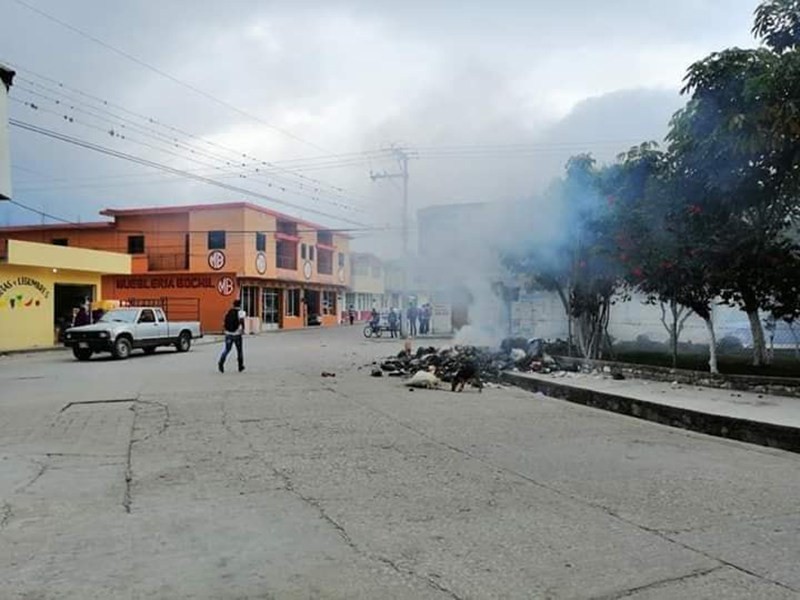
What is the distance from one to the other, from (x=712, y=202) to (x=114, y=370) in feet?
48.7

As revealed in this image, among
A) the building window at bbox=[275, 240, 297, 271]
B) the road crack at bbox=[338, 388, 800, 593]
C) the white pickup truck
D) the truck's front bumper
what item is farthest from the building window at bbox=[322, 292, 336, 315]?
the road crack at bbox=[338, 388, 800, 593]

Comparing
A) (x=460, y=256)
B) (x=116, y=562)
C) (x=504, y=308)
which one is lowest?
(x=116, y=562)

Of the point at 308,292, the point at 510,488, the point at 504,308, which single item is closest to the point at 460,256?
the point at 504,308

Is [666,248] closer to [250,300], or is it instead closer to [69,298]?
[69,298]

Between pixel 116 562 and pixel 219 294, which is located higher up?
pixel 219 294

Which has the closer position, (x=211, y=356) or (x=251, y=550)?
(x=251, y=550)

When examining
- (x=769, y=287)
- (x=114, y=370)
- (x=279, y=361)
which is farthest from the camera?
(x=279, y=361)

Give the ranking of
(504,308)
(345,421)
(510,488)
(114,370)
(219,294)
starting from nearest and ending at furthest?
(510,488)
(345,421)
(114,370)
(504,308)
(219,294)

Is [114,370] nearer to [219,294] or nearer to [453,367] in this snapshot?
[453,367]

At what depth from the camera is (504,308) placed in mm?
22266

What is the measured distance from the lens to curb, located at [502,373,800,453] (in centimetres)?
821

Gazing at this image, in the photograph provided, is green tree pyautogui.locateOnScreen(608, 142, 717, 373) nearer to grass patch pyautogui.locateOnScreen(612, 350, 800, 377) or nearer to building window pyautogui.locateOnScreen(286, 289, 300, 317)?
grass patch pyautogui.locateOnScreen(612, 350, 800, 377)

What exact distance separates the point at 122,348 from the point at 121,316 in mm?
1483

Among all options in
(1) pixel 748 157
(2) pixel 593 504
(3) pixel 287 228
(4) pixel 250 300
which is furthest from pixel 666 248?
(3) pixel 287 228
